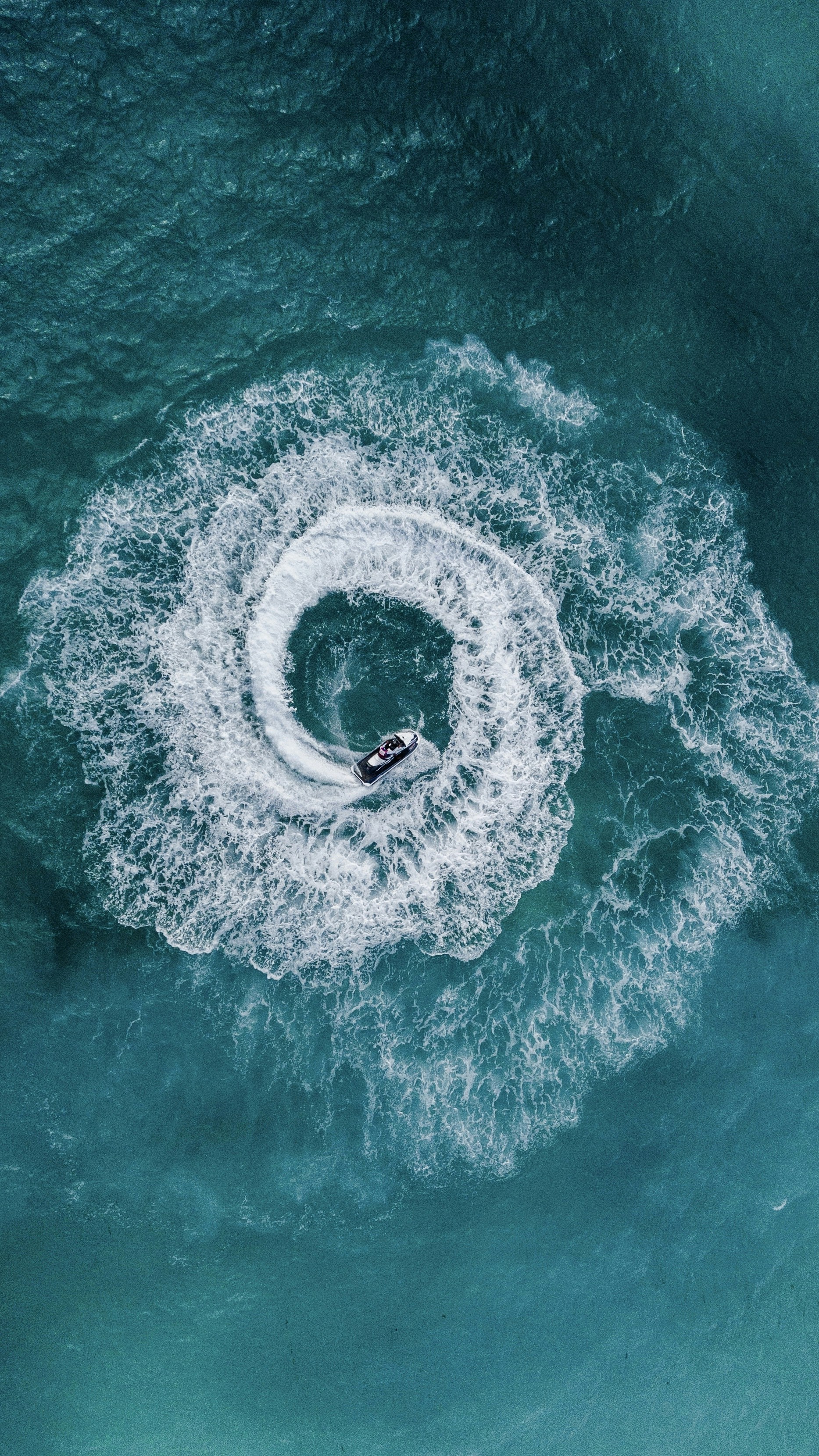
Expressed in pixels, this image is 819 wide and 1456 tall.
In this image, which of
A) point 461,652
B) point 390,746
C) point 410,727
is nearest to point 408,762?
point 410,727

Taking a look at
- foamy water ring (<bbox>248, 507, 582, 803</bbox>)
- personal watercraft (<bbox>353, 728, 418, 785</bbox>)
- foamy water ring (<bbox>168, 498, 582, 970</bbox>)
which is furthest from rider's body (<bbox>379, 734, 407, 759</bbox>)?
foamy water ring (<bbox>248, 507, 582, 803</bbox>)

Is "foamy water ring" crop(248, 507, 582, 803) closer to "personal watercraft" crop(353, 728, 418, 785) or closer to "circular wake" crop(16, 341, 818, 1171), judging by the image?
"circular wake" crop(16, 341, 818, 1171)

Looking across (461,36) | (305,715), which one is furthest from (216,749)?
(461,36)

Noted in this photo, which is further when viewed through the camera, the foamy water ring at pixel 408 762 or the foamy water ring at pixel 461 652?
the foamy water ring at pixel 461 652

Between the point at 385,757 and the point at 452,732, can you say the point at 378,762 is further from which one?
the point at 452,732

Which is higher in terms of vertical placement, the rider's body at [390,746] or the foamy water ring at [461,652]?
the foamy water ring at [461,652]

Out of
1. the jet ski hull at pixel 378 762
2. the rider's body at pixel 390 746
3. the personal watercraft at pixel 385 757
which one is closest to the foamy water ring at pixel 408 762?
the jet ski hull at pixel 378 762

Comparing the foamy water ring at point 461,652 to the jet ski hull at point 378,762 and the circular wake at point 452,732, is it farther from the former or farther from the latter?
the jet ski hull at point 378,762

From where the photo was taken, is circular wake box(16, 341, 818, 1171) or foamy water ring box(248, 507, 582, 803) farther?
foamy water ring box(248, 507, 582, 803)
